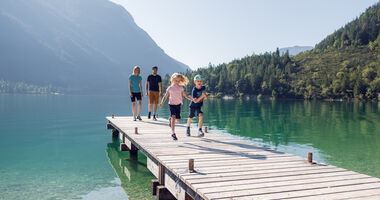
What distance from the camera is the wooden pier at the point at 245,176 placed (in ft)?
17.3

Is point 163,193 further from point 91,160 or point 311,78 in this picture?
point 311,78

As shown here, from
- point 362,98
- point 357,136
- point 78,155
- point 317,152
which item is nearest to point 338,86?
point 362,98

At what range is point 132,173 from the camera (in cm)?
1225

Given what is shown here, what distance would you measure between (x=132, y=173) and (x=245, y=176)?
23.8 feet

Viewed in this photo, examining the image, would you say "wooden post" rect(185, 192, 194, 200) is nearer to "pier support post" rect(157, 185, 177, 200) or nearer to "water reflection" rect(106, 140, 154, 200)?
"pier support post" rect(157, 185, 177, 200)

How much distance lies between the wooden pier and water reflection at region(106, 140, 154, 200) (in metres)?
1.33

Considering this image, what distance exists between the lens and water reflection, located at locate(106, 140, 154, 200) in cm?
994

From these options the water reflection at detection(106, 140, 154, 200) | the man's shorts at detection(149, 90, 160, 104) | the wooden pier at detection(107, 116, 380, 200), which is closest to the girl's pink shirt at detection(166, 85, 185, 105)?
the wooden pier at detection(107, 116, 380, 200)

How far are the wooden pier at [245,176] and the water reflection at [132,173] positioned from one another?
4.37 ft

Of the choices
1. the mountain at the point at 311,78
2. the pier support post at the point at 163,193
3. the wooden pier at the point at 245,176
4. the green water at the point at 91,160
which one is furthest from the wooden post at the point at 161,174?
the mountain at the point at 311,78

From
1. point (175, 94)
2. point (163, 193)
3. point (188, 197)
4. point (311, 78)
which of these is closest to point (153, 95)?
point (175, 94)

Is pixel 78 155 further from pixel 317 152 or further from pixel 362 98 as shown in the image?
pixel 362 98

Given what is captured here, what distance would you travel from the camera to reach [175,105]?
35.4ft

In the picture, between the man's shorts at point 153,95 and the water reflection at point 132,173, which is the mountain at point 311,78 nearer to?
the man's shorts at point 153,95
